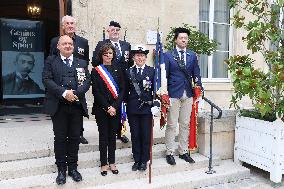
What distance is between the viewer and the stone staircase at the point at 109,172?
14.5 feet

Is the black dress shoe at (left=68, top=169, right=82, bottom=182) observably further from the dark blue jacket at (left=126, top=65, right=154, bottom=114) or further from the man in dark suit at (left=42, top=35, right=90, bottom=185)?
the dark blue jacket at (left=126, top=65, right=154, bottom=114)

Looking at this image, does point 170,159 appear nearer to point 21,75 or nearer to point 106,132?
point 106,132

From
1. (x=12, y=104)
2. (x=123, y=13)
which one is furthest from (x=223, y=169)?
(x=12, y=104)

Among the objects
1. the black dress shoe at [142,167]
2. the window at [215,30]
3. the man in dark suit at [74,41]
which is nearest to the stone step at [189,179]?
the black dress shoe at [142,167]

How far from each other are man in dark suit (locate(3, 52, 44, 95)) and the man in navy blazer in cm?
504

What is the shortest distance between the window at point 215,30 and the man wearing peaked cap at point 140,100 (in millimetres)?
4657

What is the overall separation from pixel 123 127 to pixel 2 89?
4.91 meters

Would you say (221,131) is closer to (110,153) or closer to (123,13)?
(110,153)

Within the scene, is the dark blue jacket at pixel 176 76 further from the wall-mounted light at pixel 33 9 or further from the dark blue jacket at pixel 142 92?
the wall-mounted light at pixel 33 9

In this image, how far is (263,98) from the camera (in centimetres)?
489

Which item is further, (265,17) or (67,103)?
(265,17)

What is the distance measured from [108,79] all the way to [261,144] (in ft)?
8.78

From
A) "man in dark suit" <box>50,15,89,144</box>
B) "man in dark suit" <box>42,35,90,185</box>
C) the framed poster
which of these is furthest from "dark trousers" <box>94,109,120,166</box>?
the framed poster

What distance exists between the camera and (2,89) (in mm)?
8570
